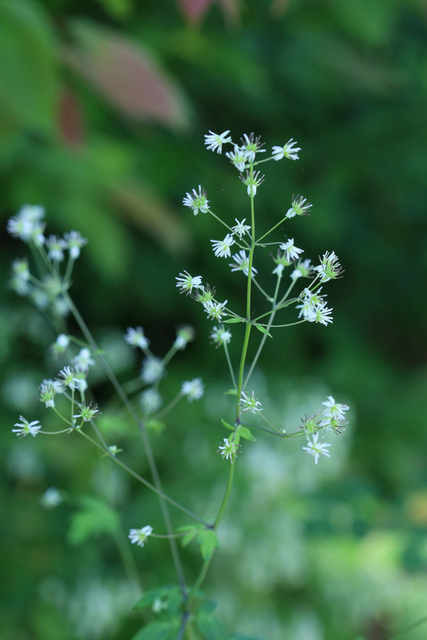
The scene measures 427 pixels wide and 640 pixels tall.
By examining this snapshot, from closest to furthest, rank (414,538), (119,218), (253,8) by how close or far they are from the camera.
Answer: (414,538), (253,8), (119,218)

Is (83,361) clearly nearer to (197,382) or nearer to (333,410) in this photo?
(197,382)

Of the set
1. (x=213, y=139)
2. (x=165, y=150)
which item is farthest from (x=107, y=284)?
(x=213, y=139)

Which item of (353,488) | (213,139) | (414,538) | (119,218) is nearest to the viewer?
(213,139)

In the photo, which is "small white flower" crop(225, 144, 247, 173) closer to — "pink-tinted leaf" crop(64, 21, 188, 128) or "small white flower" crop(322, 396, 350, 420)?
"small white flower" crop(322, 396, 350, 420)

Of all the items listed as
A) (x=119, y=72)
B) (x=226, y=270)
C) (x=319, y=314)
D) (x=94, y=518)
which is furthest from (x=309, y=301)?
(x=226, y=270)

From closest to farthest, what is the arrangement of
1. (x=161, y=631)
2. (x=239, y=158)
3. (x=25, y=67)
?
1. (x=239, y=158)
2. (x=161, y=631)
3. (x=25, y=67)

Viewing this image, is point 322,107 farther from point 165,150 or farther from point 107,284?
point 107,284

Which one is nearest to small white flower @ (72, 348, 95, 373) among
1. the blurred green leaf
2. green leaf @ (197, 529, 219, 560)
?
green leaf @ (197, 529, 219, 560)

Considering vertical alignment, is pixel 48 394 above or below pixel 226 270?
below
